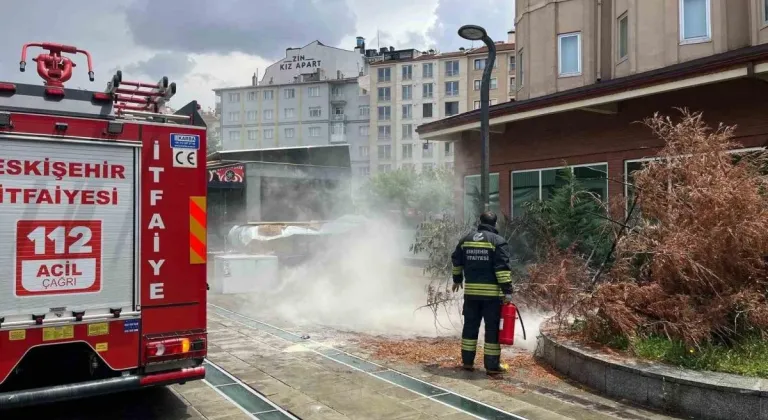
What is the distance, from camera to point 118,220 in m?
4.62

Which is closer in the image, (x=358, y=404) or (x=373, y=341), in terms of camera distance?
(x=358, y=404)

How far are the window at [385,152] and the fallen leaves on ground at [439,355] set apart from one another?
6339cm

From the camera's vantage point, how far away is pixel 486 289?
21.3 ft

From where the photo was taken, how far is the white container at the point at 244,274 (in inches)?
525

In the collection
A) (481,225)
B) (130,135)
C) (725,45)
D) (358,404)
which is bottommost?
(358,404)

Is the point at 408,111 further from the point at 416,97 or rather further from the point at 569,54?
the point at 569,54

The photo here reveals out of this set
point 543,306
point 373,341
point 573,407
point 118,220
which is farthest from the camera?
point 373,341

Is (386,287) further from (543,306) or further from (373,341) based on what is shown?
(543,306)

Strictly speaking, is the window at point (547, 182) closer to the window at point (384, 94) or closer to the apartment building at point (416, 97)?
the apartment building at point (416, 97)

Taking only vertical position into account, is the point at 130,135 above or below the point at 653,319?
above

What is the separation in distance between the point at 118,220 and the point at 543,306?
5.14m

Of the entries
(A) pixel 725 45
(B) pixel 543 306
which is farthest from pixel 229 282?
(A) pixel 725 45

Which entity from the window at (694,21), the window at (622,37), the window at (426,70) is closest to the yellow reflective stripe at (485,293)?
the window at (694,21)

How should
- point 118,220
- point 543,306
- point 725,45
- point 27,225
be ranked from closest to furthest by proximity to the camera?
1. point 27,225
2. point 118,220
3. point 543,306
4. point 725,45
